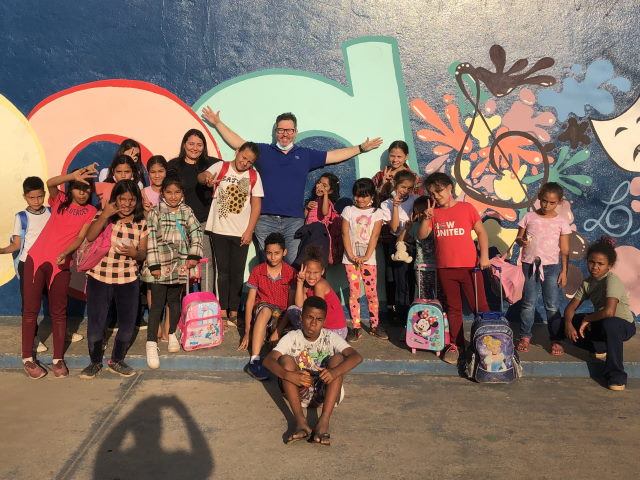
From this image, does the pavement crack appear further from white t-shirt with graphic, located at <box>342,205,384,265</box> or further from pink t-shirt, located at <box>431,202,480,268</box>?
pink t-shirt, located at <box>431,202,480,268</box>

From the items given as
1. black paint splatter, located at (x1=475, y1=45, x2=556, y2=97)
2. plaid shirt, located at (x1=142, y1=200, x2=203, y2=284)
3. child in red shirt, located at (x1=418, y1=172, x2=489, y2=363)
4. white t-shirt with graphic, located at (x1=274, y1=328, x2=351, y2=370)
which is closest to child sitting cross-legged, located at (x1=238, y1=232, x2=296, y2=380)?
plaid shirt, located at (x1=142, y1=200, x2=203, y2=284)

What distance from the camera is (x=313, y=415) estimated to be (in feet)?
16.0

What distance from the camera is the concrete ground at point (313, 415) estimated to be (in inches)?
161

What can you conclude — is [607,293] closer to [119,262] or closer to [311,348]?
[311,348]

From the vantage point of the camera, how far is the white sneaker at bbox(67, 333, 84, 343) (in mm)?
6504

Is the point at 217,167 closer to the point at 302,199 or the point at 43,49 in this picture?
the point at 302,199

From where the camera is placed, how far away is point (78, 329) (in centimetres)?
690

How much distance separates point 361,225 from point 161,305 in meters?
2.01

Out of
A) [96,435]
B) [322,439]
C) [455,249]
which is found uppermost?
[455,249]

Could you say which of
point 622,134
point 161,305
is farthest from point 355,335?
point 622,134

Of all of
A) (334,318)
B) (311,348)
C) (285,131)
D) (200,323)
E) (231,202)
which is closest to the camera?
(311,348)

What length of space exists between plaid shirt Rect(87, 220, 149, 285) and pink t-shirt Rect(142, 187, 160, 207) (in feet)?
2.11

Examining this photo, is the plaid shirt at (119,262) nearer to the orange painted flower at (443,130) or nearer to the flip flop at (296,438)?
the flip flop at (296,438)

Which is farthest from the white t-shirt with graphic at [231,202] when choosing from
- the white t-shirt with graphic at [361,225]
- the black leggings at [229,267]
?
the white t-shirt with graphic at [361,225]
